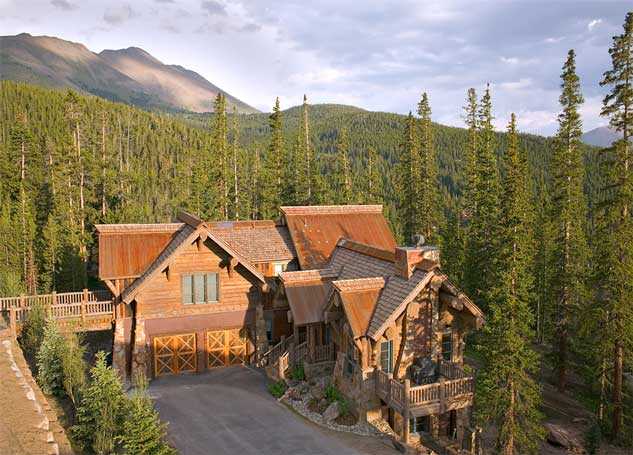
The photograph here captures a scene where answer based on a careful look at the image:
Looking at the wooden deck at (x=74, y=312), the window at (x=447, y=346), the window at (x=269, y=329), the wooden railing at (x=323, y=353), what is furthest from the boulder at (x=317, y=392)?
the wooden deck at (x=74, y=312)

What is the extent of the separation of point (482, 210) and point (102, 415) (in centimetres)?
3084

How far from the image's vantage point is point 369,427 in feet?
61.2

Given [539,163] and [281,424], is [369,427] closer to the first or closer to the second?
[281,424]

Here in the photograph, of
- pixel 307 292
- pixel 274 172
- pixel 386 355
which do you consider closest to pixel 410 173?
pixel 274 172

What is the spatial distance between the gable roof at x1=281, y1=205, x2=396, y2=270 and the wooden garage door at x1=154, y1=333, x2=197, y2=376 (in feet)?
23.6

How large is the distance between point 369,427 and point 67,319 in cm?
1587

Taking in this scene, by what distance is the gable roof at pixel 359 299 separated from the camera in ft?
61.5

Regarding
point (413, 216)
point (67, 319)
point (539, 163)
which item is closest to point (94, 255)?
point (67, 319)

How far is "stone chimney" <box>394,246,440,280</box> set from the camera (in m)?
19.5

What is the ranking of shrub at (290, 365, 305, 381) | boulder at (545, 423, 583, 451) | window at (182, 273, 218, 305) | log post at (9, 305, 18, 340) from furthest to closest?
1. window at (182, 273, 218, 305)
2. boulder at (545, 423, 583, 451)
3. log post at (9, 305, 18, 340)
4. shrub at (290, 365, 305, 381)

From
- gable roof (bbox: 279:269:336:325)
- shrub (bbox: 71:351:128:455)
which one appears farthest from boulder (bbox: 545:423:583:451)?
shrub (bbox: 71:351:128:455)

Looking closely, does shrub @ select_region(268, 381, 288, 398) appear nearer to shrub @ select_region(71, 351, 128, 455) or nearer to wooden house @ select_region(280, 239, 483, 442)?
wooden house @ select_region(280, 239, 483, 442)

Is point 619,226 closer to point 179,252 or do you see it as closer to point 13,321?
point 179,252

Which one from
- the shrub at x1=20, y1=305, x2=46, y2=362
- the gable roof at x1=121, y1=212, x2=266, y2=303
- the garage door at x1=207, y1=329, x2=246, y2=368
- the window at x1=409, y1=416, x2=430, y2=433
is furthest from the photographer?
A: the garage door at x1=207, y1=329, x2=246, y2=368
